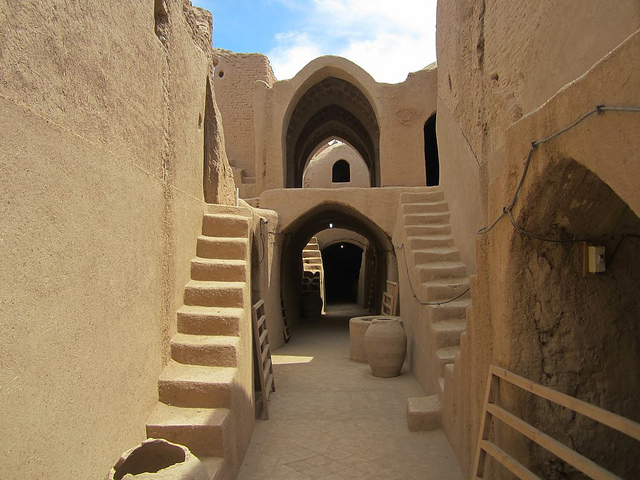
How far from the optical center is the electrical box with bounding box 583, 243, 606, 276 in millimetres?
3197

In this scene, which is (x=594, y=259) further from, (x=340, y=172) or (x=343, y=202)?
(x=340, y=172)

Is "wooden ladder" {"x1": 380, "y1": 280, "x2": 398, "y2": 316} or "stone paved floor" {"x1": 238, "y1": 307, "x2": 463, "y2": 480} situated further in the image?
"wooden ladder" {"x1": 380, "y1": 280, "x2": 398, "y2": 316}

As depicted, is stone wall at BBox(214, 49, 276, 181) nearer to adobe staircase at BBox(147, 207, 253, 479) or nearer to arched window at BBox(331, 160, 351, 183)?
arched window at BBox(331, 160, 351, 183)

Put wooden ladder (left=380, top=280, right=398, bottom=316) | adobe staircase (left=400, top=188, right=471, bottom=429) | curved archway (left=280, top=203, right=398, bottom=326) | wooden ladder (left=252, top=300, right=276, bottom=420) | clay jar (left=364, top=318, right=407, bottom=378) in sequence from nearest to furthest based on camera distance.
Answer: adobe staircase (left=400, top=188, right=471, bottom=429) < wooden ladder (left=252, top=300, right=276, bottom=420) < clay jar (left=364, top=318, right=407, bottom=378) < wooden ladder (left=380, top=280, right=398, bottom=316) < curved archway (left=280, top=203, right=398, bottom=326)

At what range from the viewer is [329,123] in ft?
53.9

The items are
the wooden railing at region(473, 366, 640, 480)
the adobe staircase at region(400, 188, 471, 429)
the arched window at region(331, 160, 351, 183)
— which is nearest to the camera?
the wooden railing at region(473, 366, 640, 480)

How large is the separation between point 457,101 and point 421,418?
4908mm

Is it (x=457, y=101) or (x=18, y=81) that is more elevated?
(x=457, y=101)

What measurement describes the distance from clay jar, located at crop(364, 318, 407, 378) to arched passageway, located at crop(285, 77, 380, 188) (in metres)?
6.84

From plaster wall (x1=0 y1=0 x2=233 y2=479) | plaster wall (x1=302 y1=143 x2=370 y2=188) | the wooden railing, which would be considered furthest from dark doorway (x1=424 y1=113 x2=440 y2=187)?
the wooden railing

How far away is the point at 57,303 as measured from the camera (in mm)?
2727

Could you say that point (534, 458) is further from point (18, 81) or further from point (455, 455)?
point (18, 81)

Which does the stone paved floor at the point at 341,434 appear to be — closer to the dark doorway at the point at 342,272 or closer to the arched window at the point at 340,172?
the arched window at the point at 340,172

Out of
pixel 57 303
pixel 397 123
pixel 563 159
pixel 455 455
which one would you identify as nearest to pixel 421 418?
pixel 455 455
